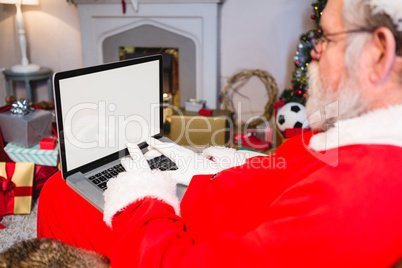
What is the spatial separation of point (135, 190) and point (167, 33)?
261cm

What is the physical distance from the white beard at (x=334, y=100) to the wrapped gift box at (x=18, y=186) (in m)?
1.56

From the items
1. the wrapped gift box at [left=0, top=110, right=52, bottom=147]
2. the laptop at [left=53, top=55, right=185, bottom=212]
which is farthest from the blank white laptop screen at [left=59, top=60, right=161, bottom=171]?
the wrapped gift box at [left=0, top=110, right=52, bottom=147]

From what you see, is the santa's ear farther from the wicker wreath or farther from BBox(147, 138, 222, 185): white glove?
the wicker wreath

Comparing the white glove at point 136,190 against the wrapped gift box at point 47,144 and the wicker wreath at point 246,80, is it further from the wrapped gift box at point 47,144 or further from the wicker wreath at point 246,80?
the wicker wreath at point 246,80

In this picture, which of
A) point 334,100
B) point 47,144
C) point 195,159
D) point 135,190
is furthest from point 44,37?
point 334,100

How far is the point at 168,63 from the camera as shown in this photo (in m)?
3.47

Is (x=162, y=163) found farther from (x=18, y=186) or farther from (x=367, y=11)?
(x=18, y=186)

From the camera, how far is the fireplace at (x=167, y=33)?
3293mm

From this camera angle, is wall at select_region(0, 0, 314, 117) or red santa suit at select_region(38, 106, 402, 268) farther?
wall at select_region(0, 0, 314, 117)

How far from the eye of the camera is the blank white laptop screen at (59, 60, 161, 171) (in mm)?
1170

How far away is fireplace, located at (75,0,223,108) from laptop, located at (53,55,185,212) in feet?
6.39

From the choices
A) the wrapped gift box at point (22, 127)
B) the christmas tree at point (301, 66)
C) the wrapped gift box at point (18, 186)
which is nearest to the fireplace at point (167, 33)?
the christmas tree at point (301, 66)

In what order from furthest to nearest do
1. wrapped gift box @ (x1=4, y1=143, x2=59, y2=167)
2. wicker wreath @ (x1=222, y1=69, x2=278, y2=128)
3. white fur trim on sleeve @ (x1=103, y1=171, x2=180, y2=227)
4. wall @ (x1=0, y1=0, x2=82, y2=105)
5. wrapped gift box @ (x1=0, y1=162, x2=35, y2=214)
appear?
1. wall @ (x1=0, y1=0, x2=82, y2=105)
2. wicker wreath @ (x1=222, y1=69, x2=278, y2=128)
3. wrapped gift box @ (x1=4, y1=143, x2=59, y2=167)
4. wrapped gift box @ (x1=0, y1=162, x2=35, y2=214)
5. white fur trim on sleeve @ (x1=103, y1=171, x2=180, y2=227)

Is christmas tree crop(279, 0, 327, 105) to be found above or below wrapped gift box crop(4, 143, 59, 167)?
above
